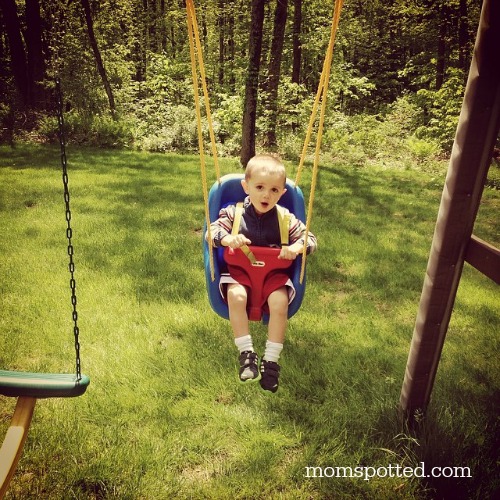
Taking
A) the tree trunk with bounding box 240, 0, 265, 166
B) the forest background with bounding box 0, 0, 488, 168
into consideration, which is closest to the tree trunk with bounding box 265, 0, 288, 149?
the forest background with bounding box 0, 0, 488, 168

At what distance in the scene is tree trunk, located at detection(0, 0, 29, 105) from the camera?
13.2 meters

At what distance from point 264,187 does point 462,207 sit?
3.45 ft

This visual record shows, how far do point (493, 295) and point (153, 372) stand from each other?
3255 mm

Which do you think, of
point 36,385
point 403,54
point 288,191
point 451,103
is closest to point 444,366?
point 288,191

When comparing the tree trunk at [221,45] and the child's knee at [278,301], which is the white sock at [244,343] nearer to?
the child's knee at [278,301]

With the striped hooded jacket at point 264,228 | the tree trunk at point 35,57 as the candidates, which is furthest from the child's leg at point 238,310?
the tree trunk at point 35,57

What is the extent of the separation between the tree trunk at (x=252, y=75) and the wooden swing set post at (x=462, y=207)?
617cm

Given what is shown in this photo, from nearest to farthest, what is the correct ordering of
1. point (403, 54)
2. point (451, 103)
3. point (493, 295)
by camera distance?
point (493, 295) → point (451, 103) → point (403, 54)

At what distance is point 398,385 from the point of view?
285 cm

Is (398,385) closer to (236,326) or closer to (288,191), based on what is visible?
(236,326)

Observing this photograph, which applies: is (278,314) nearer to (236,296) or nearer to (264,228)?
(236,296)

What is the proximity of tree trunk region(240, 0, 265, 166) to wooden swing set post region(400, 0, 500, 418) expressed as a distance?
6166 millimetres

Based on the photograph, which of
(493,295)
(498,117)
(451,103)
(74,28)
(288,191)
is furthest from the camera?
(74,28)

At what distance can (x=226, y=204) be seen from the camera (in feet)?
10.1
